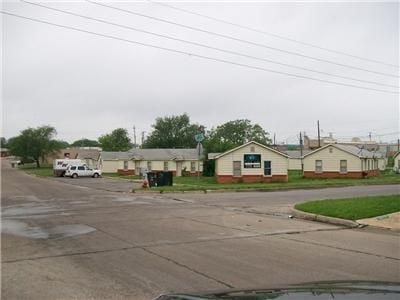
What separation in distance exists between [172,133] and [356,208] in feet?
363

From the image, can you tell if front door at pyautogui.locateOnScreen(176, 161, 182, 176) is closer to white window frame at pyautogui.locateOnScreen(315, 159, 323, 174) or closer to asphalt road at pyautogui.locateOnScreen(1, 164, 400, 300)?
white window frame at pyautogui.locateOnScreen(315, 159, 323, 174)

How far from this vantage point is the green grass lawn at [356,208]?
16.2 metres

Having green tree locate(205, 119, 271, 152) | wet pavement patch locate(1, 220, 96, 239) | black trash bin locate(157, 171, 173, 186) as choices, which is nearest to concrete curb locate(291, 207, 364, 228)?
wet pavement patch locate(1, 220, 96, 239)

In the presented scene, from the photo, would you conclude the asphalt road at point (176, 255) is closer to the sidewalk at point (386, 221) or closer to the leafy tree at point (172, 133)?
the sidewalk at point (386, 221)

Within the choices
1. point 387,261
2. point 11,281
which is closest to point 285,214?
point 387,261

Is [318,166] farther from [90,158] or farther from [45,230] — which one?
[90,158]

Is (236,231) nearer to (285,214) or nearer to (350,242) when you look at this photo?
(350,242)

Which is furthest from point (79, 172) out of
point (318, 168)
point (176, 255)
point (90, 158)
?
point (176, 255)

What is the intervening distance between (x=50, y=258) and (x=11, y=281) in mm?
1908

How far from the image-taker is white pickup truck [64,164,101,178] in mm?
69875

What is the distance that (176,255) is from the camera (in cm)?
997

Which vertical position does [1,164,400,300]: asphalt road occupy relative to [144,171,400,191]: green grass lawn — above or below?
below

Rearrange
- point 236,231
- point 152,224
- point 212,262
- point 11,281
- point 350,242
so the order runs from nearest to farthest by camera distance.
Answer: point 11,281 < point 212,262 < point 350,242 < point 236,231 < point 152,224

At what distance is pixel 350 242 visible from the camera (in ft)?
38.3
